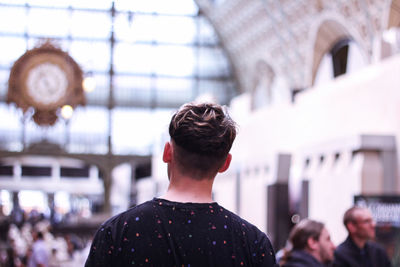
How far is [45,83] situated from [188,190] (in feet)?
18.5

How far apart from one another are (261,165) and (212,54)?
1594 cm

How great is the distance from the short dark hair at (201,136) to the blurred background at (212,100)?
0.60 ft

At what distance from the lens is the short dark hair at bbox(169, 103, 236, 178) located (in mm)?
1704

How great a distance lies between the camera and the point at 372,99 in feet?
38.1

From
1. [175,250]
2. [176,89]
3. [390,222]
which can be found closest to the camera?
[175,250]

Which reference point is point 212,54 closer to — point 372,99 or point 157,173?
point 157,173

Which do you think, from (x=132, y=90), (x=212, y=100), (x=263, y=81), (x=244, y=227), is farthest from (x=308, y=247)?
(x=132, y=90)

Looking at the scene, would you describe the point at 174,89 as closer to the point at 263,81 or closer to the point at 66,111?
the point at 263,81

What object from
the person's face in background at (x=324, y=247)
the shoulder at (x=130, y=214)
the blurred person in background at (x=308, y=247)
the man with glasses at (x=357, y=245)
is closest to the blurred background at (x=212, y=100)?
the shoulder at (x=130, y=214)

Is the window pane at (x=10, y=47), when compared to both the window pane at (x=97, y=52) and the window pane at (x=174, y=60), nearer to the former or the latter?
the window pane at (x=97, y=52)

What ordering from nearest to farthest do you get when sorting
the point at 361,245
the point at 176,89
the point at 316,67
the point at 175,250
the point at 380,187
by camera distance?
the point at 175,250 → the point at 361,245 → the point at 380,187 → the point at 316,67 → the point at 176,89

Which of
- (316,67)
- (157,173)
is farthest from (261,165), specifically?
(157,173)

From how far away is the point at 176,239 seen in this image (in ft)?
5.50

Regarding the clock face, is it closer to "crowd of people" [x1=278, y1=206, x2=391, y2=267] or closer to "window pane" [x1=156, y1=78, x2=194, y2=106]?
"crowd of people" [x1=278, y1=206, x2=391, y2=267]
